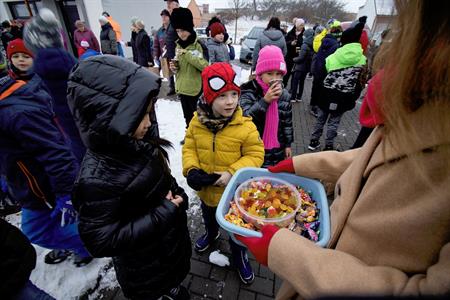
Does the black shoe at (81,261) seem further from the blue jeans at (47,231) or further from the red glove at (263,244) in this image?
the red glove at (263,244)

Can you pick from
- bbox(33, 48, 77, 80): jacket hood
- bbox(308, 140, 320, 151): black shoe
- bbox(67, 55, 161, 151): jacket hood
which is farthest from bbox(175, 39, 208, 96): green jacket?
bbox(67, 55, 161, 151): jacket hood

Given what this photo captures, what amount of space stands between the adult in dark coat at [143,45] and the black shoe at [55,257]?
6320mm

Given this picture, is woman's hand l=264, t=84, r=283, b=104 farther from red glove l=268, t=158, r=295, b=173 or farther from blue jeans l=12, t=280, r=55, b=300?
blue jeans l=12, t=280, r=55, b=300

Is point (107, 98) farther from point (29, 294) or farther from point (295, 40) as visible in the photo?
point (295, 40)

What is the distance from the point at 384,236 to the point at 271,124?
1.88 m

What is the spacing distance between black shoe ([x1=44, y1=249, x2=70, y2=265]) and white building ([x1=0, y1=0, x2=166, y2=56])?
37.6 feet

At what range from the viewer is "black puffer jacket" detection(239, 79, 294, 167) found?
2.44m

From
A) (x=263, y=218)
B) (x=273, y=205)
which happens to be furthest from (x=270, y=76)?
(x=263, y=218)

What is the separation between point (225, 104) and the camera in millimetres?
1973

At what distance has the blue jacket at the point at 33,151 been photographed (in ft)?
5.42

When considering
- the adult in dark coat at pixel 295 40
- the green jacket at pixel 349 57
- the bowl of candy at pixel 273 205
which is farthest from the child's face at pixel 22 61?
the adult in dark coat at pixel 295 40

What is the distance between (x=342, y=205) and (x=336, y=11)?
48.5 meters

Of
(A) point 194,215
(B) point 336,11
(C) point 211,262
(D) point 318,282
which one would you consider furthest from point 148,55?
(B) point 336,11

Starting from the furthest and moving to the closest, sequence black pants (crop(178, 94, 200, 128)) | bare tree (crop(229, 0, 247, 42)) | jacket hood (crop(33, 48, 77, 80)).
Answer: bare tree (crop(229, 0, 247, 42)), black pants (crop(178, 94, 200, 128)), jacket hood (crop(33, 48, 77, 80))
